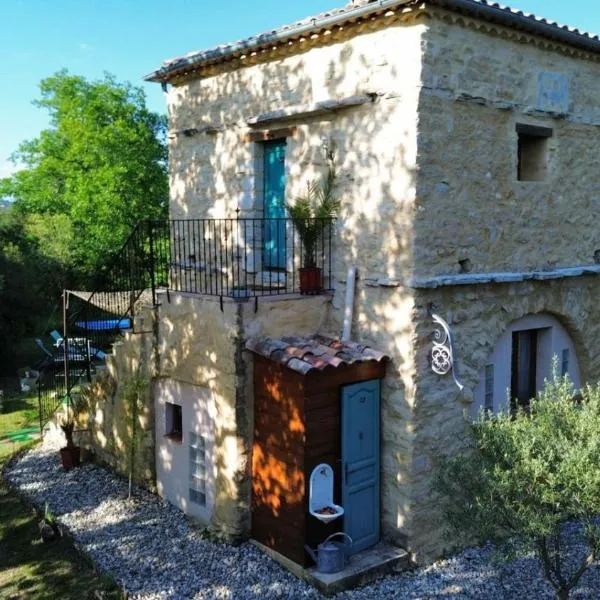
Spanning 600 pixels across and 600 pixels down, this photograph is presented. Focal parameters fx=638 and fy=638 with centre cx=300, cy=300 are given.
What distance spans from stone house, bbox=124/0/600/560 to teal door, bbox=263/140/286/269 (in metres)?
0.04

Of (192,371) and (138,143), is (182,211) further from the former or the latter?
(138,143)

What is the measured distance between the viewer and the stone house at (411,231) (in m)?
7.60

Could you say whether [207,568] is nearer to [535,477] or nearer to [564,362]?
[535,477]

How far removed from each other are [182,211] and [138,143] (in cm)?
1821

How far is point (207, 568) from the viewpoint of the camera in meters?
7.65

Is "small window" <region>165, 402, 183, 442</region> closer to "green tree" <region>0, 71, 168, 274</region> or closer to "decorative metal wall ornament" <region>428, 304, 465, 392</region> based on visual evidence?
"decorative metal wall ornament" <region>428, 304, 465, 392</region>

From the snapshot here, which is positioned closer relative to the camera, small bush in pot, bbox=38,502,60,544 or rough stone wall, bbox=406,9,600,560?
rough stone wall, bbox=406,9,600,560

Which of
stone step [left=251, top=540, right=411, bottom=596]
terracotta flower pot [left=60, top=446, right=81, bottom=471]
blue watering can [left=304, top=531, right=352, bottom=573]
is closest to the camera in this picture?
stone step [left=251, top=540, right=411, bottom=596]

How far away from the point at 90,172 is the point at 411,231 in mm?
22266

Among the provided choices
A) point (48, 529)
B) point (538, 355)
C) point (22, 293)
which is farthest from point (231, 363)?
point (22, 293)

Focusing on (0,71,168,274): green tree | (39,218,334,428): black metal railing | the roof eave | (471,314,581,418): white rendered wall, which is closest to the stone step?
(471,314,581,418): white rendered wall

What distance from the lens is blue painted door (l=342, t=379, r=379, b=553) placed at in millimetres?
7711

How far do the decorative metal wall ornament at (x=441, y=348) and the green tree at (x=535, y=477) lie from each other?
158cm

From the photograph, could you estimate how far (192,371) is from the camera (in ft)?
28.4
